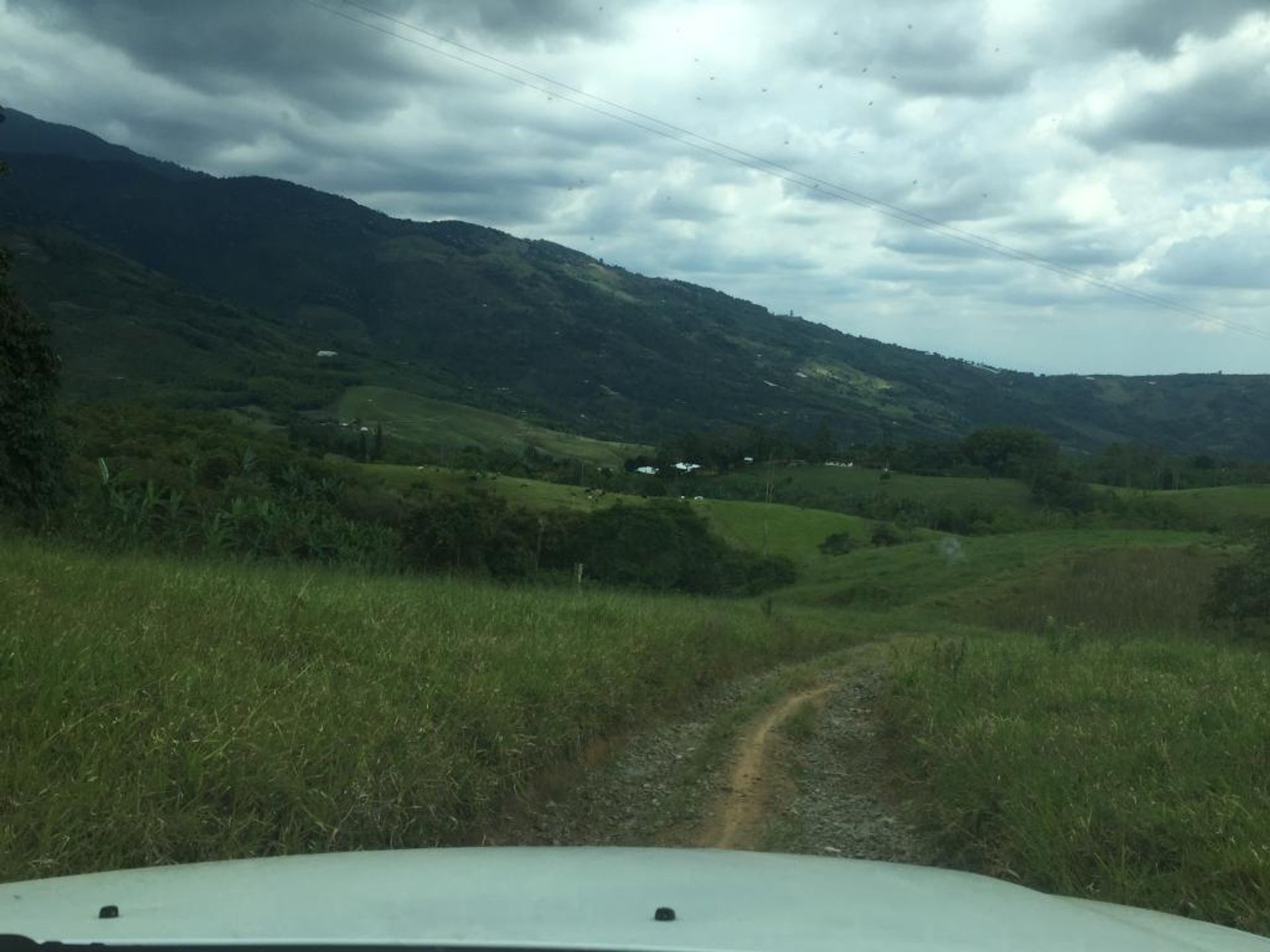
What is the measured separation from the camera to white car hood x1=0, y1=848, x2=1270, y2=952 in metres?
2.48

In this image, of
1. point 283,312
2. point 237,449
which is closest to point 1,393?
point 237,449

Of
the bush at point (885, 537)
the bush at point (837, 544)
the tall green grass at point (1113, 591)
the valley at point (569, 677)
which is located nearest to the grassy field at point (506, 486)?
the valley at point (569, 677)

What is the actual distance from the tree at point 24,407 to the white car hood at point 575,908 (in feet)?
51.7

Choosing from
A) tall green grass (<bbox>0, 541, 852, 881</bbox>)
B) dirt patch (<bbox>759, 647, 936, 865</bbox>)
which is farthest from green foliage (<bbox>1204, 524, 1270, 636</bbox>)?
tall green grass (<bbox>0, 541, 852, 881</bbox>)

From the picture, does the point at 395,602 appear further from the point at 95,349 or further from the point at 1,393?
the point at 95,349

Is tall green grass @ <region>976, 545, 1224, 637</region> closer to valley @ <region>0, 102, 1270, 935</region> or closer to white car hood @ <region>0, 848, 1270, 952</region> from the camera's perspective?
valley @ <region>0, 102, 1270, 935</region>

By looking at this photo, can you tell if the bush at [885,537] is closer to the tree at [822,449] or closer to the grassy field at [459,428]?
the grassy field at [459,428]

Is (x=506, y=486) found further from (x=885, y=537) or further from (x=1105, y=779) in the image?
(x=1105, y=779)

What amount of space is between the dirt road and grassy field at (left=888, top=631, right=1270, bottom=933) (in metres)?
0.41

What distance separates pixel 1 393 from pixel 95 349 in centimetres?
8806

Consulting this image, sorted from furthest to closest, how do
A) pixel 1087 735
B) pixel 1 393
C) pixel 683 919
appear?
pixel 1 393
pixel 1087 735
pixel 683 919

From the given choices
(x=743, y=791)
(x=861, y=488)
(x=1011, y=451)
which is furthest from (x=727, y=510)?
(x=743, y=791)

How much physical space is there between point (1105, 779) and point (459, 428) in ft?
288

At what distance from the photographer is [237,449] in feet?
130
